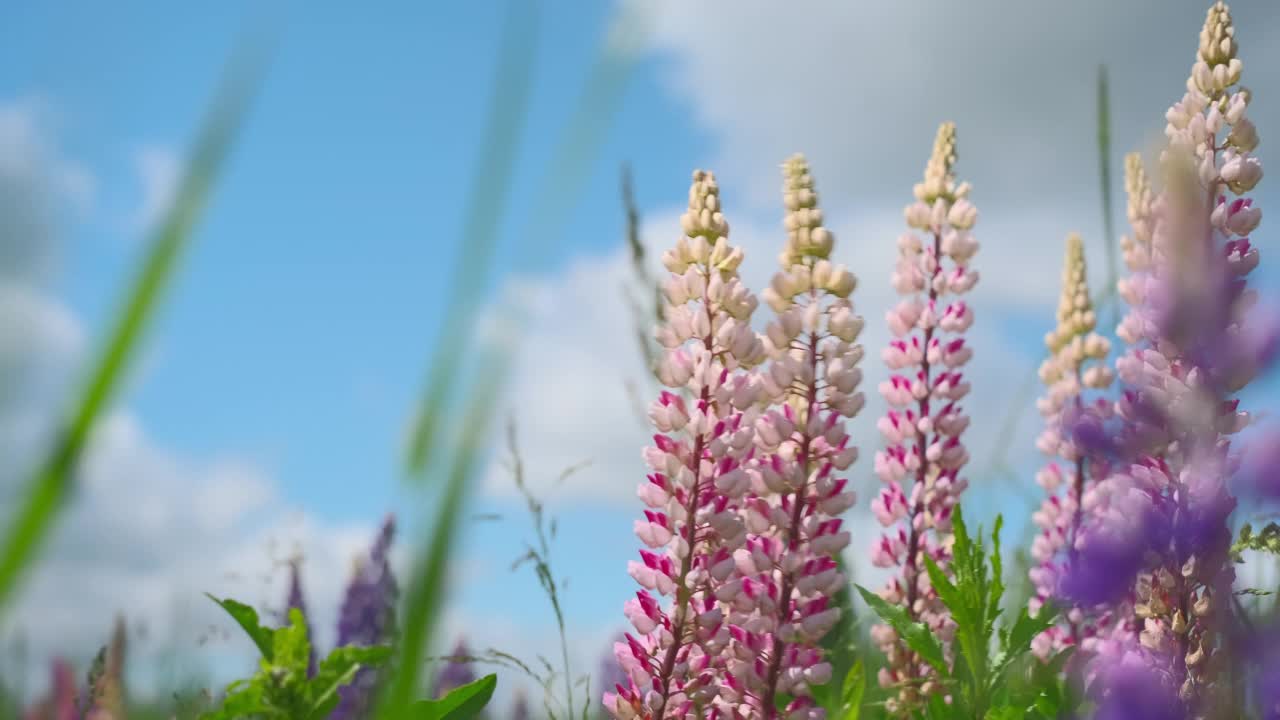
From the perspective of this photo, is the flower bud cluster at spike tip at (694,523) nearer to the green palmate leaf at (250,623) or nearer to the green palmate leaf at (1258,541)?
the green palmate leaf at (250,623)

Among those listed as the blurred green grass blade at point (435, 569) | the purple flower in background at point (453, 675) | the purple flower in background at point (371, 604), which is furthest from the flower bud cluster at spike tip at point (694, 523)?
the purple flower in background at point (453, 675)

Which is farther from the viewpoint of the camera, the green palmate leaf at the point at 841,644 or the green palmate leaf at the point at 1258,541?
the green palmate leaf at the point at 841,644

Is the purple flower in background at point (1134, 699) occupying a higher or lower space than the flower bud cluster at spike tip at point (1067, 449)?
lower

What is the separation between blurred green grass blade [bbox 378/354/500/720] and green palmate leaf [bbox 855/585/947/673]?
6.16ft

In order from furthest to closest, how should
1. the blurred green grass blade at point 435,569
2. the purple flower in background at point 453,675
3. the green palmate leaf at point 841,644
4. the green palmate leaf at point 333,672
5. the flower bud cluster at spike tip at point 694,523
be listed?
the purple flower in background at point 453,675 < the green palmate leaf at point 841,644 < the flower bud cluster at spike tip at point 694,523 < the green palmate leaf at point 333,672 < the blurred green grass blade at point 435,569

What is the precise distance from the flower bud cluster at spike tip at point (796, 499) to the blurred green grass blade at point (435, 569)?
5.53 feet

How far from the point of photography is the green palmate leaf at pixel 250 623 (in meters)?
2.11

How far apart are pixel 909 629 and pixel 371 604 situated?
129 inches

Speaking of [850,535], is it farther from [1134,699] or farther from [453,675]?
[453,675]

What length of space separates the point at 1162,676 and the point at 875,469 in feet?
3.88

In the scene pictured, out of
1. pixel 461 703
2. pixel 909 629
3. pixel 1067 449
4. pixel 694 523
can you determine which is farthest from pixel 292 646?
pixel 1067 449

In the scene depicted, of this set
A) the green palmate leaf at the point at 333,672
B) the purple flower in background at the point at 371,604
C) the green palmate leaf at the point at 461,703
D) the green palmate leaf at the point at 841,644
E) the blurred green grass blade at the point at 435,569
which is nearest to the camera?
the blurred green grass blade at the point at 435,569

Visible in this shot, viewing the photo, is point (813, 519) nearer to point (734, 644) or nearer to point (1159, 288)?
point (734, 644)

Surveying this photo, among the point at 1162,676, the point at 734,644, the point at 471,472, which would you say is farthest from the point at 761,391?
the point at 471,472
